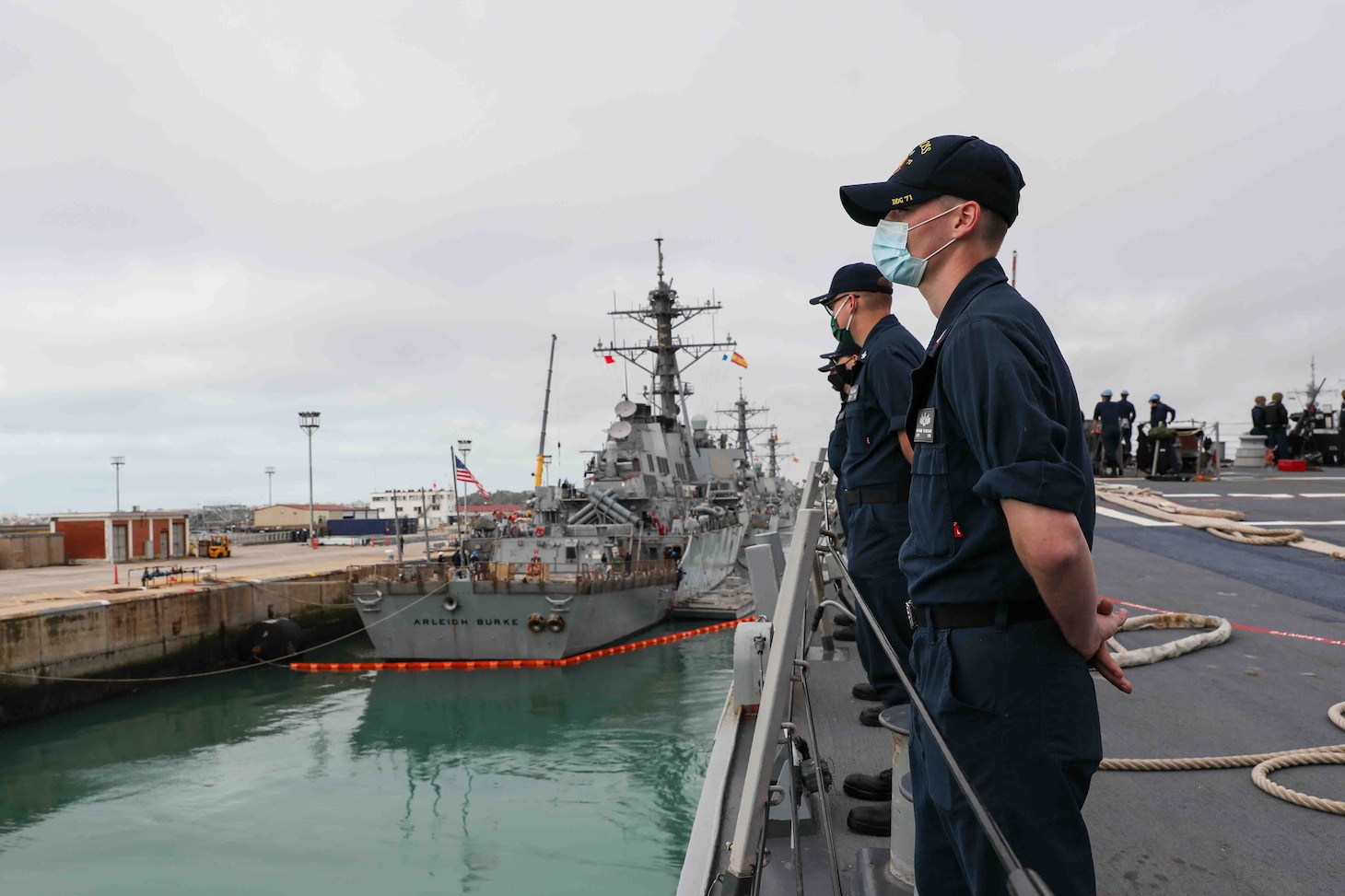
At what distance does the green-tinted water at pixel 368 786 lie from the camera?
9344 millimetres

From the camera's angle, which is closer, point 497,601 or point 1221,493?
point 1221,493

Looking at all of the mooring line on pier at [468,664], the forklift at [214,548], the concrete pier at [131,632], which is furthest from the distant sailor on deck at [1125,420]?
the forklift at [214,548]

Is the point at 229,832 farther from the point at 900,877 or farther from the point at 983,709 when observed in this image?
the point at 983,709

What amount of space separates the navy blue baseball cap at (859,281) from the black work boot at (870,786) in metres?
1.62

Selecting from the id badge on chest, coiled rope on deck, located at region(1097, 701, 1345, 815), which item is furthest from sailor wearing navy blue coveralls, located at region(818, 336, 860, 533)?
the id badge on chest

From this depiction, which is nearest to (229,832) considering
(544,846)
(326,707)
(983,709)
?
(544,846)

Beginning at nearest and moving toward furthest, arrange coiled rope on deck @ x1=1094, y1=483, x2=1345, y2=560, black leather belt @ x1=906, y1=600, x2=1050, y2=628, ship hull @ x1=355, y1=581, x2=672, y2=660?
black leather belt @ x1=906, y1=600, x2=1050, y2=628 → coiled rope on deck @ x1=1094, y1=483, x2=1345, y2=560 → ship hull @ x1=355, y1=581, x2=672, y2=660

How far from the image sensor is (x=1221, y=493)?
11.6 m

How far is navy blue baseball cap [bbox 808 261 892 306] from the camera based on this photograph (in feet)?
9.29

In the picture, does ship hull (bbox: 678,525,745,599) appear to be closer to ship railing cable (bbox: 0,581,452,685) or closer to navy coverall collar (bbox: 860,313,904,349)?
ship railing cable (bbox: 0,581,452,685)

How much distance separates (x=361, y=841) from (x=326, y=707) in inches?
258

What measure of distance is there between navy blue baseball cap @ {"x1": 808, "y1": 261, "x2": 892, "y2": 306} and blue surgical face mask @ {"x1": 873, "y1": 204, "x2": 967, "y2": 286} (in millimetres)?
1269

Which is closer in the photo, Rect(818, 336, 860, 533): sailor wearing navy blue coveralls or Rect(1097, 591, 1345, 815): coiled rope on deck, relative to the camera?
Rect(1097, 591, 1345, 815): coiled rope on deck

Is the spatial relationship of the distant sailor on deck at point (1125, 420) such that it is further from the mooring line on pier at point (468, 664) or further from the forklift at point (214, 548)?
the forklift at point (214, 548)
